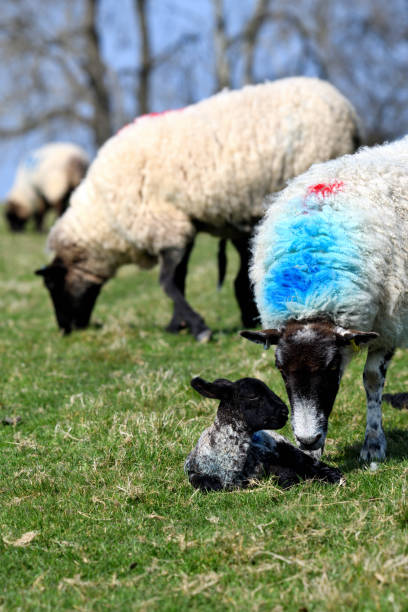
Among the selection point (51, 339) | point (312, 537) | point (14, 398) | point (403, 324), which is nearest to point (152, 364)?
point (14, 398)

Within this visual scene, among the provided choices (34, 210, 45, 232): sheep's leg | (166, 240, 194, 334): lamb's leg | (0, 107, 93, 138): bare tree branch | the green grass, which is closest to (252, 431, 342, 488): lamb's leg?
the green grass

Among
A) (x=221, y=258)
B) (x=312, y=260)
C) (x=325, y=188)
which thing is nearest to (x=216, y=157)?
(x=221, y=258)

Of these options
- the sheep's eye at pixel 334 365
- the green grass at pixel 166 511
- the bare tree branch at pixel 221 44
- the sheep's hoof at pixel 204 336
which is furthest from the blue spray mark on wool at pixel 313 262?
the bare tree branch at pixel 221 44

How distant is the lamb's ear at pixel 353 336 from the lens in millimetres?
3670

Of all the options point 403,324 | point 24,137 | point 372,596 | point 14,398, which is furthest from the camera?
point 24,137

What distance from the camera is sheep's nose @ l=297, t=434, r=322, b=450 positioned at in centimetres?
366

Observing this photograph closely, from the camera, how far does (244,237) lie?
26.2 ft

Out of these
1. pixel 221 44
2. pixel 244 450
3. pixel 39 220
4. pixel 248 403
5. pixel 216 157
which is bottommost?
pixel 39 220

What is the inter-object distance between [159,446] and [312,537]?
1.40m

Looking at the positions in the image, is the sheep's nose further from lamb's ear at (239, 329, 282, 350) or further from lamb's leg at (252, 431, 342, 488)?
lamb's ear at (239, 329, 282, 350)

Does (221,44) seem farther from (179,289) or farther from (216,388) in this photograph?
(216,388)

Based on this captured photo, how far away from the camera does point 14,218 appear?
21141 millimetres

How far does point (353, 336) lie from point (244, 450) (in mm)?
784

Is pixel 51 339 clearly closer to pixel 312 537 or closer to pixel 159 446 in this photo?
pixel 159 446
